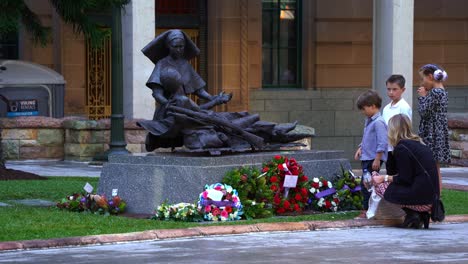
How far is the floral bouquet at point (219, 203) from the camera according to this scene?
43.6 ft

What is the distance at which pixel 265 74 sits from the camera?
30.2m

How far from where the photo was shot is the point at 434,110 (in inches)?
581

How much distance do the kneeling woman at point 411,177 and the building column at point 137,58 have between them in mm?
10797

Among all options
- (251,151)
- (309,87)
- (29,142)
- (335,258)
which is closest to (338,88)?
(309,87)

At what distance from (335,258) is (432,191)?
2387 millimetres

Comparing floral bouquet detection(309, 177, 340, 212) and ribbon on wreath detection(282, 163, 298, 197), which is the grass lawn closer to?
floral bouquet detection(309, 177, 340, 212)

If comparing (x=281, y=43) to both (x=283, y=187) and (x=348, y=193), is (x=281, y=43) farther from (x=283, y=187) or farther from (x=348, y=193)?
(x=283, y=187)

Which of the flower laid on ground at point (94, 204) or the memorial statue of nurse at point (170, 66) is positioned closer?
the flower laid on ground at point (94, 204)

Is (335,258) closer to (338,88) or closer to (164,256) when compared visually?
(164,256)

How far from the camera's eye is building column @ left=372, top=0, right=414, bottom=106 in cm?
2527

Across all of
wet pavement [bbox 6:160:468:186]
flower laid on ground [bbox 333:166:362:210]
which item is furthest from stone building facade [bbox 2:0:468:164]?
flower laid on ground [bbox 333:166:362:210]

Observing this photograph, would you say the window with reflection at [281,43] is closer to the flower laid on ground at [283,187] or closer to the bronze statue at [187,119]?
the bronze statue at [187,119]

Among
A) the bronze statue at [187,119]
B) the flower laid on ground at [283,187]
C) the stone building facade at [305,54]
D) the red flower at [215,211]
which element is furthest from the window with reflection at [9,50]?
the red flower at [215,211]

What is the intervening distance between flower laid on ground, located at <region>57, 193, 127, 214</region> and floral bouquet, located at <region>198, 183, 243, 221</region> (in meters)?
1.21
